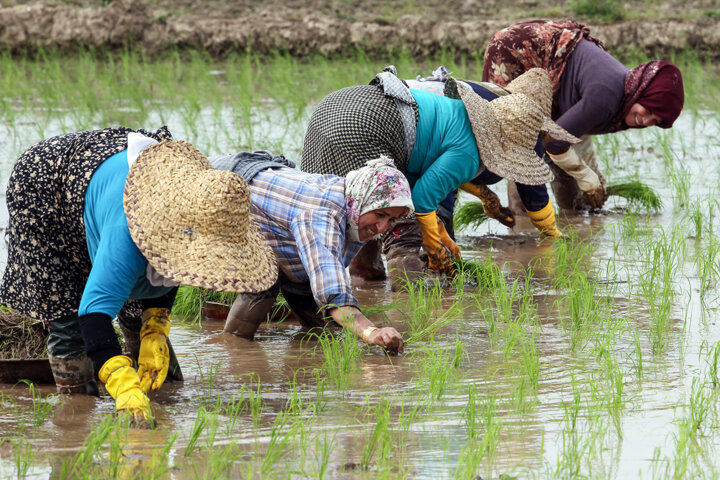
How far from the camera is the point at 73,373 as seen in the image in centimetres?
326

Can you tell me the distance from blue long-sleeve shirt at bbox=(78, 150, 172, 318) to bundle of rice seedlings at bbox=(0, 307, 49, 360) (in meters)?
0.81

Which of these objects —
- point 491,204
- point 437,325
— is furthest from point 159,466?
point 491,204

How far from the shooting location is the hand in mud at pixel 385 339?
3.52 meters

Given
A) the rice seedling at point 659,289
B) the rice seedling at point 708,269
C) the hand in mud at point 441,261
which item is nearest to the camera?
the rice seedling at point 659,289

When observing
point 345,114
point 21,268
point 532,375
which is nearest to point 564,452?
point 532,375

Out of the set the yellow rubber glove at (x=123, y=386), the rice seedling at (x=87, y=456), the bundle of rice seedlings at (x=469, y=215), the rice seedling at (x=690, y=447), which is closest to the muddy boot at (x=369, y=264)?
the bundle of rice seedlings at (x=469, y=215)

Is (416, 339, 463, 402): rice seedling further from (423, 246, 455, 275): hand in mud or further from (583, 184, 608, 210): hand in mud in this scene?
(583, 184, 608, 210): hand in mud

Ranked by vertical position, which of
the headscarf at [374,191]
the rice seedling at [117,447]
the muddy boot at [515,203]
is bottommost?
the muddy boot at [515,203]

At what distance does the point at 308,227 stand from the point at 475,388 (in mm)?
816

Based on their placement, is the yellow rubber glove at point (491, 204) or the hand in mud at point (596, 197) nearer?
the yellow rubber glove at point (491, 204)

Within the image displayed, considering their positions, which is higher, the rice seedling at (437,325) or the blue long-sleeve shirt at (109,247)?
the blue long-sleeve shirt at (109,247)

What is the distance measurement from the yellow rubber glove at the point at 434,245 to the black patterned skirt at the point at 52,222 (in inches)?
65.5

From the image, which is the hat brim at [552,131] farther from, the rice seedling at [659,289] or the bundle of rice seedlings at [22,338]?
the bundle of rice seedlings at [22,338]

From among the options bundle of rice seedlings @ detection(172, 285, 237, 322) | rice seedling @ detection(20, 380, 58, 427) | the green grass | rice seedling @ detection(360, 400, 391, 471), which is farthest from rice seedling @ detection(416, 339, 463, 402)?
the green grass
